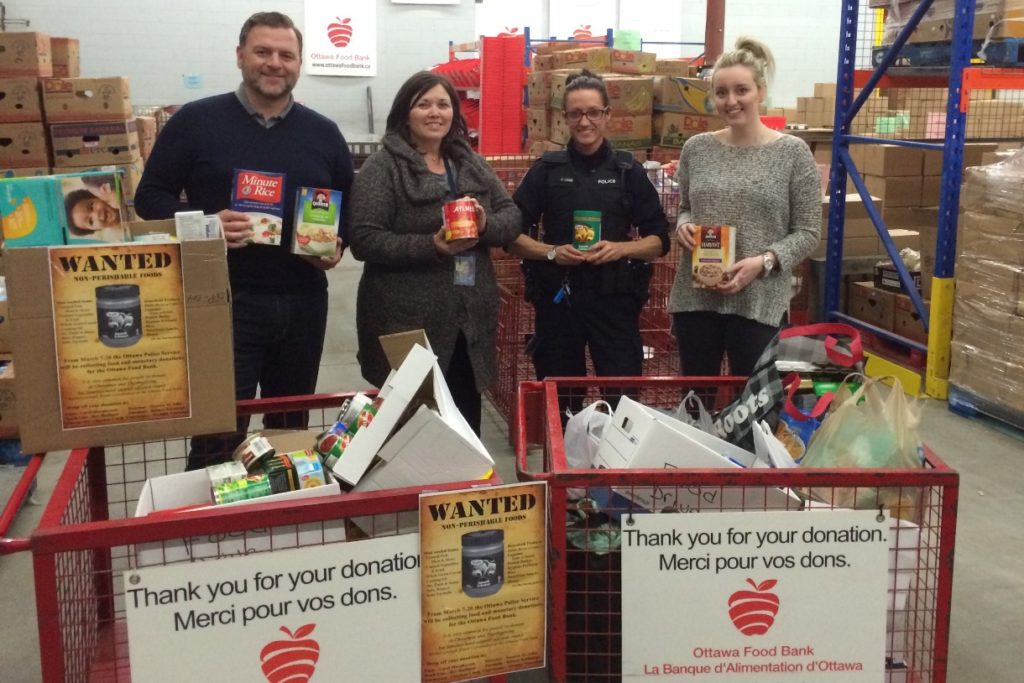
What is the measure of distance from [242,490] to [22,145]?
3.97m

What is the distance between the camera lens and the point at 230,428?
187 cm

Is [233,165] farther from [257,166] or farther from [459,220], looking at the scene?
[459,220]

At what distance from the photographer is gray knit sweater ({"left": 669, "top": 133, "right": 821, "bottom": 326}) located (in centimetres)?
284

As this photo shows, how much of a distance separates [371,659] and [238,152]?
4.63ft

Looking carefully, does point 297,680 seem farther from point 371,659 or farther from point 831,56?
point 831,56

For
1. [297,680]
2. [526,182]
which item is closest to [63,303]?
[297,680]

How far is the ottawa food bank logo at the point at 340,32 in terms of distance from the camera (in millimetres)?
12156

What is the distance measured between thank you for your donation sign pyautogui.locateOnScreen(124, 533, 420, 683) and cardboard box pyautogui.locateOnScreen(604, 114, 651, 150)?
11.9ft

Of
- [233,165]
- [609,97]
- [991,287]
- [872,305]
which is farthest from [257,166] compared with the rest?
[872,305]

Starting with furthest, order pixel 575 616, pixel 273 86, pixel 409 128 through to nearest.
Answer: pixel 409 128 < pixel 273 86 < pixel 575 616

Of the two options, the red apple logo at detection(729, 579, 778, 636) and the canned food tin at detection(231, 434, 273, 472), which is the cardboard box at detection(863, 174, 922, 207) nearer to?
the red apple logo at detection(729, 579, 778, 636)

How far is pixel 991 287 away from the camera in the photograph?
167 inches

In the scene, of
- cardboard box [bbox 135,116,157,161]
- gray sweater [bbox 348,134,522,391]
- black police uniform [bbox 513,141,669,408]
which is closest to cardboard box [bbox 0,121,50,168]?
cardboard box [bbox 135,116,157,161]

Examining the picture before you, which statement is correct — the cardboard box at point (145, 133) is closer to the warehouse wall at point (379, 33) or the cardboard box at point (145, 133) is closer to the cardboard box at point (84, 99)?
the cardboard box at point (84, 99)
